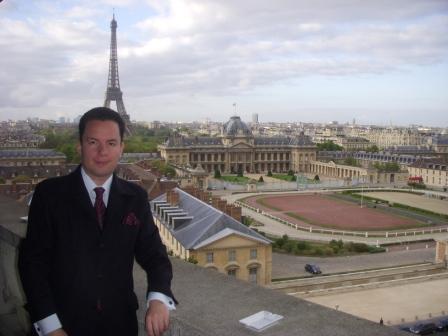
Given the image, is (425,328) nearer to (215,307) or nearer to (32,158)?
(215,307)

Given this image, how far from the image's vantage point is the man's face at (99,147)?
279 centimetres

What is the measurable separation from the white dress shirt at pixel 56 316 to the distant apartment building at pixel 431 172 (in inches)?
2149

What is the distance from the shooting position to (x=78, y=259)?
2695mm

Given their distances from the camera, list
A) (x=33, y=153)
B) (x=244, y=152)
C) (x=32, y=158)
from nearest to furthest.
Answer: (x=32, y=158) → (x=33, y=153) → (x=244, y=152)

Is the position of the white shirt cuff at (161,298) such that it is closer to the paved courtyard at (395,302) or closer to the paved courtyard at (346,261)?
the paved courtyard at (395,302)

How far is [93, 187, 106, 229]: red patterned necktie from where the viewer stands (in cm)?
278

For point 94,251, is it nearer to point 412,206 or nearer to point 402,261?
point 402,261

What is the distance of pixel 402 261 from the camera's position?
24.3 m

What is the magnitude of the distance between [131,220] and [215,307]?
3.26ft

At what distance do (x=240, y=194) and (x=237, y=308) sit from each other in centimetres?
4344

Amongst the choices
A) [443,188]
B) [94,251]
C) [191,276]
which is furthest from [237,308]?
[443,188]

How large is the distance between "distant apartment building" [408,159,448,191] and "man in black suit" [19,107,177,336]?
54.6m

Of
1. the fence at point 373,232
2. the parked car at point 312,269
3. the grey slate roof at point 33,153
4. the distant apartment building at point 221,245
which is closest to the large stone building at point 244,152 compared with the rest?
the grey slate roof at point 33,153

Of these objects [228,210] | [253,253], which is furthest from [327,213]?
[253,253]
